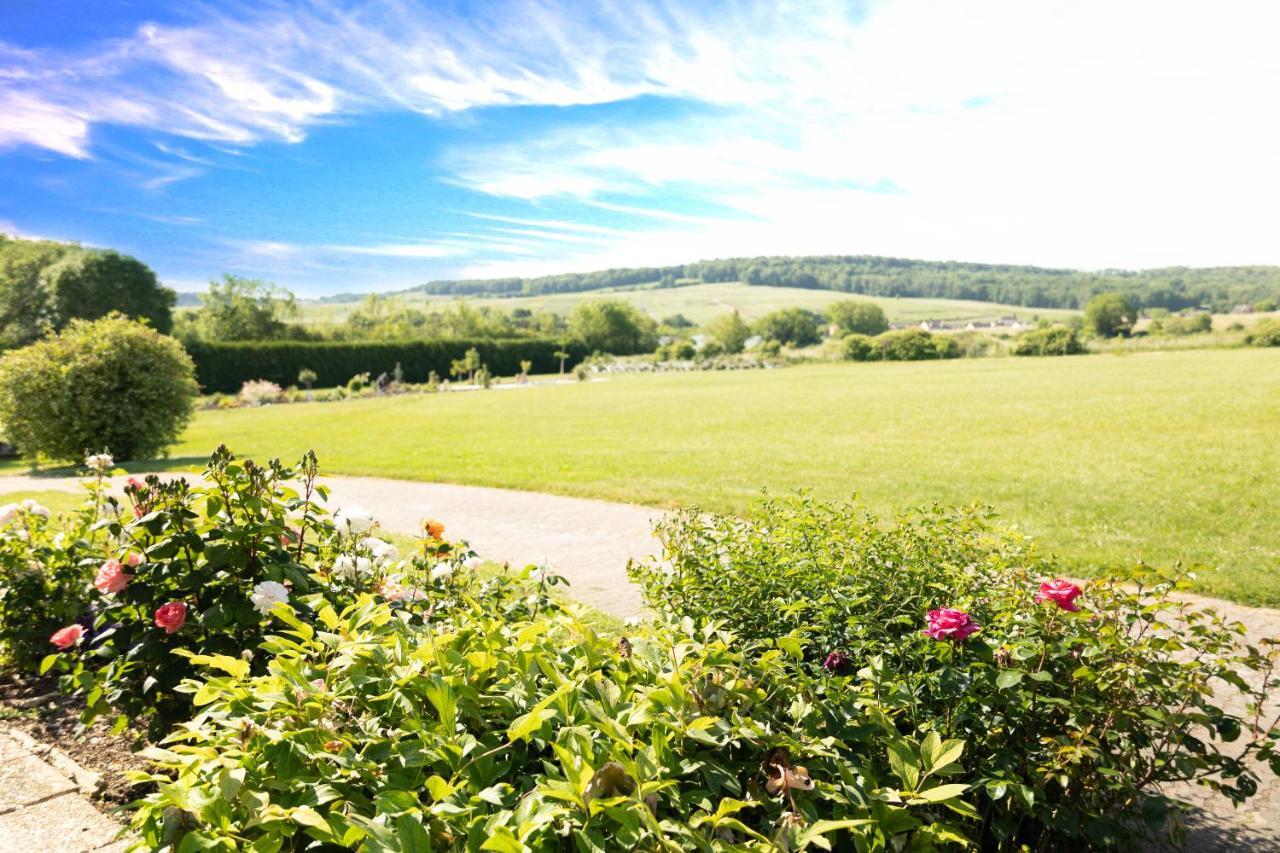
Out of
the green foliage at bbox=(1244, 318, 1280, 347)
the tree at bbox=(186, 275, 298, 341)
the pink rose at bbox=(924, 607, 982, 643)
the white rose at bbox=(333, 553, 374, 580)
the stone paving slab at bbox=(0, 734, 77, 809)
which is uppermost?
the tree at bbox=(186, 275, 298, 341)

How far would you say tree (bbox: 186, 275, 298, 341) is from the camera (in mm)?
44250

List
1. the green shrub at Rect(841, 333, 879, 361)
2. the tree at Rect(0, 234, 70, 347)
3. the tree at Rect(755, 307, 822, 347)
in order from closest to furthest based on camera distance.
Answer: the tree at Rect(0, 234, 70, 347) → the green shrub at Rect(841, 333, 879, 361) → the tree at Rect(755, 307, 822, 347)

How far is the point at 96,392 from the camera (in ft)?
38.8

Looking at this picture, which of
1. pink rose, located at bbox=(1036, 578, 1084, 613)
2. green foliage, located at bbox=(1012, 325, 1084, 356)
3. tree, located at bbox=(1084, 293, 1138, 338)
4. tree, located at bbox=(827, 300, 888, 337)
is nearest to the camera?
pink rose, located at bbox=(1036, 578, 1084, 613)

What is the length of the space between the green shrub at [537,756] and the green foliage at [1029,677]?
0.22m

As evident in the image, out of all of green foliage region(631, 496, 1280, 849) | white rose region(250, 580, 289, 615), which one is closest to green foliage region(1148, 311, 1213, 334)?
green foliage region(631, 496, 1280, 849)

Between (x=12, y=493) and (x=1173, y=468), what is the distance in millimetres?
15119

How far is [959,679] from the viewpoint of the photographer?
1.76 m

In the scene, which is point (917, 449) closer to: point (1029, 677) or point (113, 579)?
point (1029, 677)

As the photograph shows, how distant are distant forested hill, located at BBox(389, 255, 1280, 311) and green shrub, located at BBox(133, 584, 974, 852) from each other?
9816 centimetres

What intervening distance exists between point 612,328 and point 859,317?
31973 millimetres

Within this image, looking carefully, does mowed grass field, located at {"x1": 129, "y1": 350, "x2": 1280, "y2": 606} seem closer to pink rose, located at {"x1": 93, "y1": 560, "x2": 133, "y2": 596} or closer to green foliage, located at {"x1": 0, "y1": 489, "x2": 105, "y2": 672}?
pink rose, located at {"x1": 93, "y1": 560, "x2": 133, "y2": 596}

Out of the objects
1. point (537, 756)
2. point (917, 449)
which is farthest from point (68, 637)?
point (917, 449)

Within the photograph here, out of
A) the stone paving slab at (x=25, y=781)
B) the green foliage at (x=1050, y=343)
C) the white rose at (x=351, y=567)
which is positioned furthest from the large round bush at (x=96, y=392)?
the green foliage at (x=1050, y=343)
